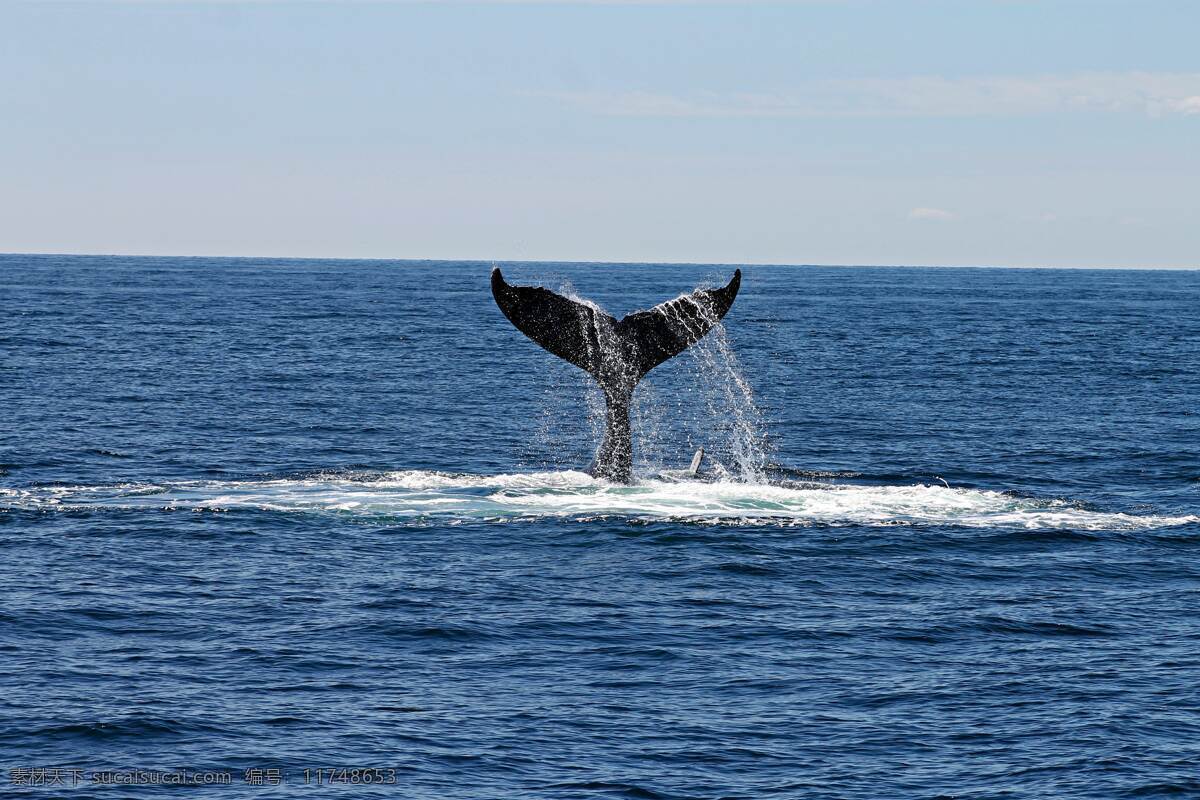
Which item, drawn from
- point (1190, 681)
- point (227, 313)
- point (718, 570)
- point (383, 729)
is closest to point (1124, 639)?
point (1190, 681)

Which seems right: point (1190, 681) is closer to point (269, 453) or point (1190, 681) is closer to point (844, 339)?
point (269, 453)

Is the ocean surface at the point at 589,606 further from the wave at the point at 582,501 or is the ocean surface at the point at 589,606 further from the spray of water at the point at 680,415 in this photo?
the spray of water at the point at 680,415

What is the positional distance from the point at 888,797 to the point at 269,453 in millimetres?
21986

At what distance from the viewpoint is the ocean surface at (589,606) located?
13648mm

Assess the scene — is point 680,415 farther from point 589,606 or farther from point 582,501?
point 589,606

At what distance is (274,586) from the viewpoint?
Answer: 19.3m

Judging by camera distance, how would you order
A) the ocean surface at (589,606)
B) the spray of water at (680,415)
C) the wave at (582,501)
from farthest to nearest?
1. the spray of water at (680,415)
2. the wave at (582,501)
3. the ocean surface at (589,606)

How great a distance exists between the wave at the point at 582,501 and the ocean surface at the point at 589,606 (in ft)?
0.38

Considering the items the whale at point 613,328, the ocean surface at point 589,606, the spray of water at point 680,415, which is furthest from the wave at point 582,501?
the spray of water at point 680,415

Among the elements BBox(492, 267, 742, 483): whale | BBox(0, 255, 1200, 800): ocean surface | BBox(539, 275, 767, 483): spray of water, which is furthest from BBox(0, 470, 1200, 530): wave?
BBox(539, 275, 767, 483): spray of water

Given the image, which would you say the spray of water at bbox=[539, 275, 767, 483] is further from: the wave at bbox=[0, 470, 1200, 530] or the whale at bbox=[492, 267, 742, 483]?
the wave at bbox=[0, 470, 1200, 530]

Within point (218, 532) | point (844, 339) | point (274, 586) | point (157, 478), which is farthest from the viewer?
point (844, 339)

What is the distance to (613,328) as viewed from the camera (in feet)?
74.6

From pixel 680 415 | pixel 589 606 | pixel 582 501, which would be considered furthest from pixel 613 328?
pixel 680 415
